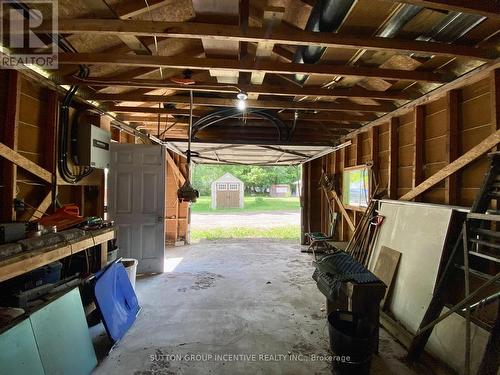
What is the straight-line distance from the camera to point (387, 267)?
3.09 m

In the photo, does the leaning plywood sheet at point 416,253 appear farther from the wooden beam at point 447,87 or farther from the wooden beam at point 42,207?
the wooden beam at point 42,207

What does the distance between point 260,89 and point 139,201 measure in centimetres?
271

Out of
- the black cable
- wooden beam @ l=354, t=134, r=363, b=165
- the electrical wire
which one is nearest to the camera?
the electrical wire

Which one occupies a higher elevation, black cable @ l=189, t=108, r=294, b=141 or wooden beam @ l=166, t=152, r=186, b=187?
black cable @ l=189, t=108, r=294, b=141

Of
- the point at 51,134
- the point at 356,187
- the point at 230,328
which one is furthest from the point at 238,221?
the point at 51,134

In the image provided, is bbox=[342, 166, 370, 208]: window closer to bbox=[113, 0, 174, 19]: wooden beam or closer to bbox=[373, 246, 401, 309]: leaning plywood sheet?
bbox=[373, 246, 401, 309]: leaning plywood sheet

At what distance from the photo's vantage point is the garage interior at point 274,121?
1.86 meters

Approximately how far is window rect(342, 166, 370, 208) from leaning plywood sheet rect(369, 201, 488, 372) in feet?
3.47

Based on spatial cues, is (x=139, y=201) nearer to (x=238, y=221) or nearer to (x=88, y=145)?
(x=88, y=145)

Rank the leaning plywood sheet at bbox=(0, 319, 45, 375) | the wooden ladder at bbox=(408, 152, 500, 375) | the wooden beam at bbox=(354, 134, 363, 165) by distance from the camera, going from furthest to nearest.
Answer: the wooden beam at bbox=(354, 134, 363, 165), the wooden ladder at bbox=(408, 152, 500, 375), the leaning plywood sheet at bbox=(0, 319, 45, 375)

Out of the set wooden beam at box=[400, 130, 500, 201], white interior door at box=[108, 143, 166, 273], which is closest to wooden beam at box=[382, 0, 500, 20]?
wooden beam at box=[400, 130, 500, 201]

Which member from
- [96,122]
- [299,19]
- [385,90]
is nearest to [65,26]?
[299,19]

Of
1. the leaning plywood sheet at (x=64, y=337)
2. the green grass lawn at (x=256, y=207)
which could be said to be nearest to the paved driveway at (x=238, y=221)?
the green grass lawn at (x=256, y=207)

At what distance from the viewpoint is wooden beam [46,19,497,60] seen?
1836 millimetres
